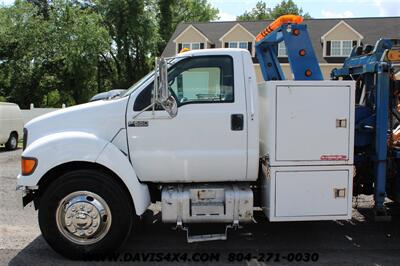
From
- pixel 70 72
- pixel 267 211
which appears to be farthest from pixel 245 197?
pixel 70 72

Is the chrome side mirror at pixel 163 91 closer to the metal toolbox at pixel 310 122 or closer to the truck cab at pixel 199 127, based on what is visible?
the truck cab at pixel 199 127

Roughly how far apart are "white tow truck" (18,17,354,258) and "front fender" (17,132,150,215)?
1 cm

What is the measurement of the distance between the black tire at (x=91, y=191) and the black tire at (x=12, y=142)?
12.6m

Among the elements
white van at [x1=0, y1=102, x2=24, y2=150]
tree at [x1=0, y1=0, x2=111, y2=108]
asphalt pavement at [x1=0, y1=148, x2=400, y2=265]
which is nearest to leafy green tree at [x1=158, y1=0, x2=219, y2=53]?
tree at [x1=0, y1=0, x2=111, y2=108]

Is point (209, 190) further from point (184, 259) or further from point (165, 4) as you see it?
point (165, 4)

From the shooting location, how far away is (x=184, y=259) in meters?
5.07

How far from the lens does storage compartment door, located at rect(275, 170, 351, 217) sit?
5027 mm

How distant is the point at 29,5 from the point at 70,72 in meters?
7.05

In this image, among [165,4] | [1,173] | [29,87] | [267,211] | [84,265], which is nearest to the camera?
[84,265]

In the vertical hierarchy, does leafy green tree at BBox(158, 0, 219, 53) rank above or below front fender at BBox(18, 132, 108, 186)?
above

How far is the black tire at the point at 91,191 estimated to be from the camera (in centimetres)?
492

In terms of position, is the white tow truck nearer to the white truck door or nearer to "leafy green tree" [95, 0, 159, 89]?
the white truck door

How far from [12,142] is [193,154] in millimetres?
13485

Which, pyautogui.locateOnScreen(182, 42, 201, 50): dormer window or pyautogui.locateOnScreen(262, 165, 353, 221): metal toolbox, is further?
pyautogui.locateOnScreen(182, 42, 201, 50): dormer window
